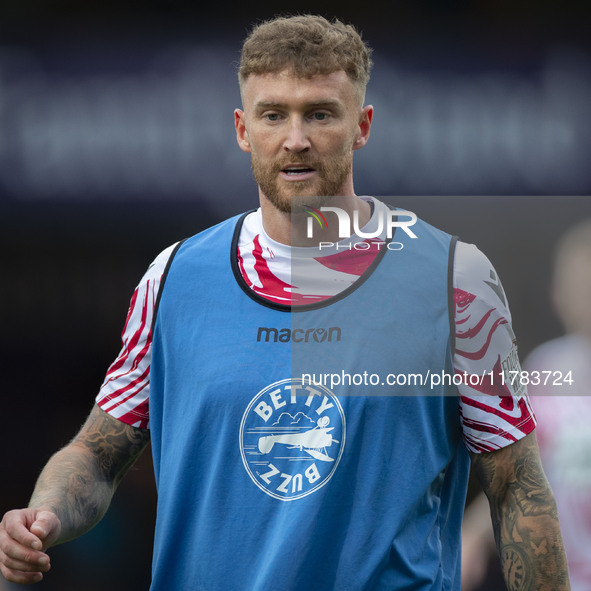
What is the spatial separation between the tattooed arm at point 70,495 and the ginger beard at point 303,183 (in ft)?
1.98

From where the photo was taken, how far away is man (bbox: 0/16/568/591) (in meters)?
1.73

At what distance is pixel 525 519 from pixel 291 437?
479mm

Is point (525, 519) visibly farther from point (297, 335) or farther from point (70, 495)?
point (70, 495)

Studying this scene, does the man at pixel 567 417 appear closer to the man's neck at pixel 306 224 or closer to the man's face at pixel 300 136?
the man's neck at pixel 306 224

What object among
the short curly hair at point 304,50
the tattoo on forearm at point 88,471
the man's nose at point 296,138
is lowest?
the tattoo on forearm at point 88,471

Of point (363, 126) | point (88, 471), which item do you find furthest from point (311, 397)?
point (363, 126)

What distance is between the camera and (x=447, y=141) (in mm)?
3219

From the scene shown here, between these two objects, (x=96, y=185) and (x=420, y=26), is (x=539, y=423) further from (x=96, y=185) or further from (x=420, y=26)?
(x=96, y=185)

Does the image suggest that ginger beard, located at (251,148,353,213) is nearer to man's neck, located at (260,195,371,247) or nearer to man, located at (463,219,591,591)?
man's neck, located at (260,195,371,247)

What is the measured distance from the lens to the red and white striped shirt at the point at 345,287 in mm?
1776

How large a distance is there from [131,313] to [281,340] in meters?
0.37

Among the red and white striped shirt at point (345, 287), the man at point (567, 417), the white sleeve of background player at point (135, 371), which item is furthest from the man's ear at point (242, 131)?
the man at point (567, 417)

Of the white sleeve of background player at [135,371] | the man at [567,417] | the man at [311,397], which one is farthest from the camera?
the man at [567,417]

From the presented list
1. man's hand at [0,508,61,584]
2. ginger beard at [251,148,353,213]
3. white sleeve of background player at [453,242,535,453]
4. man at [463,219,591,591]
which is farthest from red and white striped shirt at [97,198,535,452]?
man at [463,219,591,591]
